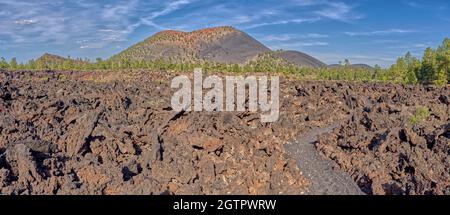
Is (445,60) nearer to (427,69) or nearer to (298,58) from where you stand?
(427,69)

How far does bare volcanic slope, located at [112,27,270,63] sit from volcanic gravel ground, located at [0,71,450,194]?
112 meters

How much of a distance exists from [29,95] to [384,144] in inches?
673

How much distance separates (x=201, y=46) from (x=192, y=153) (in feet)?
475

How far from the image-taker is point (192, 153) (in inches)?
480

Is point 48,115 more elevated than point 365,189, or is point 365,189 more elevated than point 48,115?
point 48,115

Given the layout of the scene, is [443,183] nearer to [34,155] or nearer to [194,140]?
[194,140]

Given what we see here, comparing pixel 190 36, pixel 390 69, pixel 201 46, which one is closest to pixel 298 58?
pixel 201 46

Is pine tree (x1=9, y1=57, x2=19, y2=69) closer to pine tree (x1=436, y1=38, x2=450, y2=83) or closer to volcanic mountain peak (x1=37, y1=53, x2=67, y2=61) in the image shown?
volcanic mountain peak (x1=37, y1=53, x2=67, y2=61)

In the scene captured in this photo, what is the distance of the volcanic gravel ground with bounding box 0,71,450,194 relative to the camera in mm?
9320

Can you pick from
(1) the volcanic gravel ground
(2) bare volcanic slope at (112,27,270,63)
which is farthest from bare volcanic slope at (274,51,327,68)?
(1) the volcanic gravel ground

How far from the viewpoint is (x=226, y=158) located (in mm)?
12930

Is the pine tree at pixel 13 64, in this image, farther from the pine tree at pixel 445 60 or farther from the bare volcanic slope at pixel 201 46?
the pine tree at pixel 445 60

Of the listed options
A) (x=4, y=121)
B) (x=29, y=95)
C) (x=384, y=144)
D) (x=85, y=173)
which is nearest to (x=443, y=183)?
(x=384, y=144)

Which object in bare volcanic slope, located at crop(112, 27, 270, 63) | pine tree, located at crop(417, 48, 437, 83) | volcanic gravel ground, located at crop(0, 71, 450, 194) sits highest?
bare volcanic slope, located at crop(112, 27, 270, 63)
